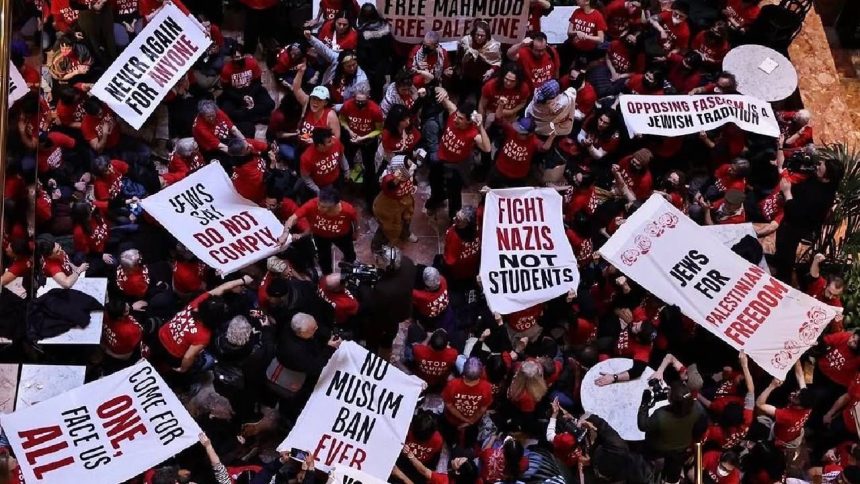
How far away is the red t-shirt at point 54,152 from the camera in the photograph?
984 centimetres

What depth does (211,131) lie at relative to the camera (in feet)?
34.9

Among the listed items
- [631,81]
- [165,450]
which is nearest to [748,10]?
[631,81]

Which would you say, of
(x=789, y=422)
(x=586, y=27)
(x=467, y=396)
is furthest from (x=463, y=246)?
(x=586, y=27)

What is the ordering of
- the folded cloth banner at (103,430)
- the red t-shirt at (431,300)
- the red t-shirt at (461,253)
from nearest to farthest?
the folded cloth banner at (103,430) < the red t-shirt at (431,300) < the red t-shirt at (461,253)

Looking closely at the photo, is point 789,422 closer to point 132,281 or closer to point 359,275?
point 359,275

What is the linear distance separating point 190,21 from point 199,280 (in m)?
3.19

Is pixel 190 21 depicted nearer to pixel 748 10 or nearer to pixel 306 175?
pixel 306 175

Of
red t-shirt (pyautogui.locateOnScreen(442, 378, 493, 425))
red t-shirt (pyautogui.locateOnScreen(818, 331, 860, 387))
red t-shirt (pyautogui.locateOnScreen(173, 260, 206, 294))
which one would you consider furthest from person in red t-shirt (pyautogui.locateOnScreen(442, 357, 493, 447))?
red t-shirt (pyautogui.locateOnScreen(818, 331, 860, 387))

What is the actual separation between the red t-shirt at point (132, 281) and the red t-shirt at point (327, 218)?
1.52 m

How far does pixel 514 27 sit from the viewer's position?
11961 millimetres

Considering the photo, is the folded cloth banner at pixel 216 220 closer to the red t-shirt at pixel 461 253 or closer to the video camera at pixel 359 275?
the video camera at pixel 359 275

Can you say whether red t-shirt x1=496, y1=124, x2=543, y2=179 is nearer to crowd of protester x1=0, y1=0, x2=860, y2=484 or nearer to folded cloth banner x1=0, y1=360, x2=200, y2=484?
crowd of protester x1=0, y1=0, x2=860, y2=484

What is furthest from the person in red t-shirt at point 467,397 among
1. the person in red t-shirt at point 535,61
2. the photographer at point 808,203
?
the person in red t-shirt at point 535,61

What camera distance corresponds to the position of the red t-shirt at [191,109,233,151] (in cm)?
1060
